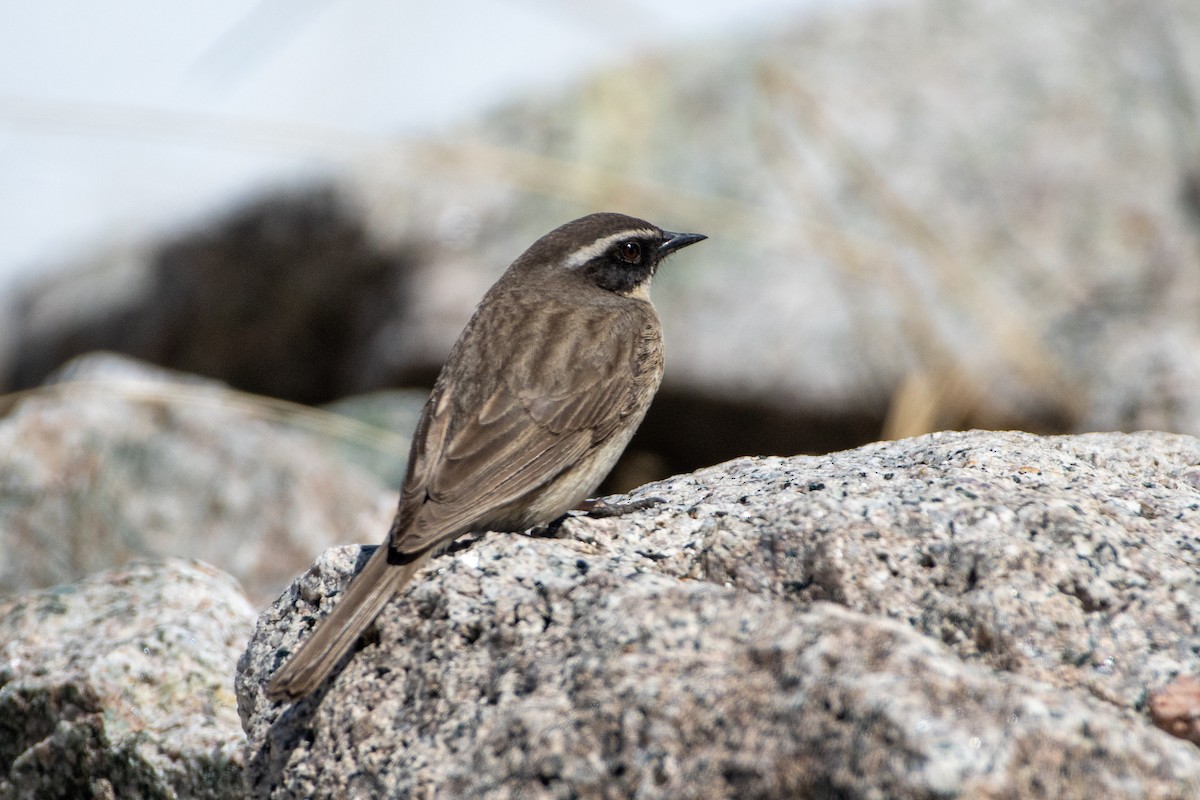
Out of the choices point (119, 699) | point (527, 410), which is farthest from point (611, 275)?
point (119, 699)

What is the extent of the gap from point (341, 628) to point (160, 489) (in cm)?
451

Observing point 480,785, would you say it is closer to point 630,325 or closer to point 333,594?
point 333,594

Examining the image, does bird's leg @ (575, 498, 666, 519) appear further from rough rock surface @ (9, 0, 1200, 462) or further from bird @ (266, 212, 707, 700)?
rough rock surface @ (9, 0, 1200, 462)

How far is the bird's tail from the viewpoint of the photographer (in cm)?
Result: 364

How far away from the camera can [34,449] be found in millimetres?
7750

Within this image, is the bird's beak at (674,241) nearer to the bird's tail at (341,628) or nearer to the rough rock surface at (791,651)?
the rough rock surface at (791,651)

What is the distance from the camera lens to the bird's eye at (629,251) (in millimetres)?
6422

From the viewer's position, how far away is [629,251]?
6.45 meters

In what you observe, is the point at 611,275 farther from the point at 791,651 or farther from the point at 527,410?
the point at 791,651

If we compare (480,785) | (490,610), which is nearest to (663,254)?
(490,610)

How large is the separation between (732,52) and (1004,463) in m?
8.81

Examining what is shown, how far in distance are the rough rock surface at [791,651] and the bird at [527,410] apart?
154 mm

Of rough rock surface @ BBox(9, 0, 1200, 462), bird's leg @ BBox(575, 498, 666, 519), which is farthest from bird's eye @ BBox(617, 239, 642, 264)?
rough rock surface @ BBox(9, 0, 1200, 462)

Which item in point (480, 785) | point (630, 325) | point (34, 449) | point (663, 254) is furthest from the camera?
point (34, 449)
